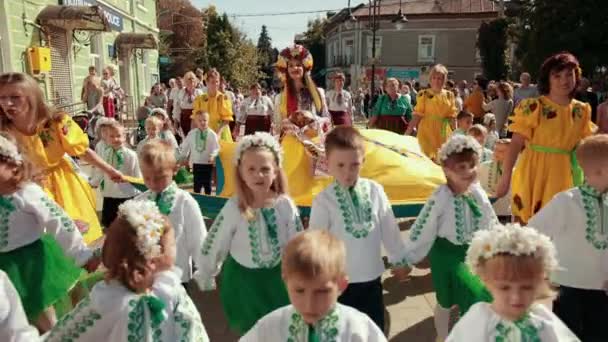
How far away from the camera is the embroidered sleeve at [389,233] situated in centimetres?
313

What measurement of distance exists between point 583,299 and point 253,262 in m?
1.84

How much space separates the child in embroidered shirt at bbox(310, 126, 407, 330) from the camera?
300 centimetres

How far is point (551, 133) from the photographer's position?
3.77 metres

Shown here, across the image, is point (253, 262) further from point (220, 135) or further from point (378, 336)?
point (220, 135)

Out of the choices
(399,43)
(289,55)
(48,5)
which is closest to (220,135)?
(289,55)

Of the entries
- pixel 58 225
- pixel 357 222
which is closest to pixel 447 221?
pixel 357 222

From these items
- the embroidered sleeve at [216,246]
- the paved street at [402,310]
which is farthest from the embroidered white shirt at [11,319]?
the paved street at [402,310]

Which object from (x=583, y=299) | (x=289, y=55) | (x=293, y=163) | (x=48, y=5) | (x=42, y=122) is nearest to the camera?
(x=583, y=299)

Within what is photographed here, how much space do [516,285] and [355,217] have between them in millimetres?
1175

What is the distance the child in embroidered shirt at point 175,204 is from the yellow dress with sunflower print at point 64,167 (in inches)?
32.0

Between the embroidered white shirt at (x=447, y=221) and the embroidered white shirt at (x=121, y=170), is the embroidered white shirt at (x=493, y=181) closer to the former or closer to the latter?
the embroidered white shirt at (x=447, y=221)

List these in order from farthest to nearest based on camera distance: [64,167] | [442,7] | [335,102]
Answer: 1. [442,7]
2. [335,102]
3. [64,167]

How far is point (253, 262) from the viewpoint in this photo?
2.97 m

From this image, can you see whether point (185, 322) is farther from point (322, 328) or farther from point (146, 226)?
point (322, 328)
